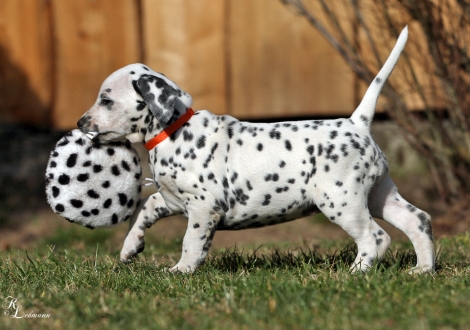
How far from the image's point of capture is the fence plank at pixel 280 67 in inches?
327

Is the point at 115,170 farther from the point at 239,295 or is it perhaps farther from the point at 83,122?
the point at 239,295

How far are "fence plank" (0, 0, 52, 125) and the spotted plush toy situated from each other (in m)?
4.17

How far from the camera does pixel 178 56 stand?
845cm

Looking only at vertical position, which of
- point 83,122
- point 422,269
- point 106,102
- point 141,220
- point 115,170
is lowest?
point 422,269

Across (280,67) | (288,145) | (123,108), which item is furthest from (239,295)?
(280,67)

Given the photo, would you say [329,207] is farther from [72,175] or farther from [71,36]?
[71,36]

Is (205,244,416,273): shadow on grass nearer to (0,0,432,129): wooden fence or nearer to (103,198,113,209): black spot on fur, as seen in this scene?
(103,198,113,209): black spot on fur

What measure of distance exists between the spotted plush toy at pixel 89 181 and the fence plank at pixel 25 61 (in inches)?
164

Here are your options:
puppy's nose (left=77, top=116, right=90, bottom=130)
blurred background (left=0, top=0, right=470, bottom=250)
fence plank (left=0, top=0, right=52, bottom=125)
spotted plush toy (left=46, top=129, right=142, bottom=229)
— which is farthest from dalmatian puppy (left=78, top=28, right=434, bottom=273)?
fence plank (left=0, top=0, right=52, bottom=125)

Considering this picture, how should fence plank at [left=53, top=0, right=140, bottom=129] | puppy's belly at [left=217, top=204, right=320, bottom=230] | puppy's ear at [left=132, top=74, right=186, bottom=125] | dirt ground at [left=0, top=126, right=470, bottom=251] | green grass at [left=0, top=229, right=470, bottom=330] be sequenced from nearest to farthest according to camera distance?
1. green grass at [left=0, top=229, right=470, bottom=330]
2. puppy's ear at [left=132, top=74, right=186, bottom=125]
3. puppy's belly at [left=217, top=204, right=320, bottom=230]
4. dirt ground at [left=0, top=126, right=470, bottom=251]
5. fence plank at [left=53, top=0, right=140, bottom=129]

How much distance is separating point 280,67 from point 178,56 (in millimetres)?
1247

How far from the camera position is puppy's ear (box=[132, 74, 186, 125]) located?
4.30 metres

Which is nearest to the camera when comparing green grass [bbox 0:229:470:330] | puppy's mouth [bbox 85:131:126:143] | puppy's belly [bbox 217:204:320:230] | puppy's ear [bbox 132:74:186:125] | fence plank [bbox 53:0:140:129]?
green grass [bbox 0:229:470:330]

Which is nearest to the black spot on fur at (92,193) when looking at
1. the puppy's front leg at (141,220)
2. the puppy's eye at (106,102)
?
the puppy's front leg at (141,220)
